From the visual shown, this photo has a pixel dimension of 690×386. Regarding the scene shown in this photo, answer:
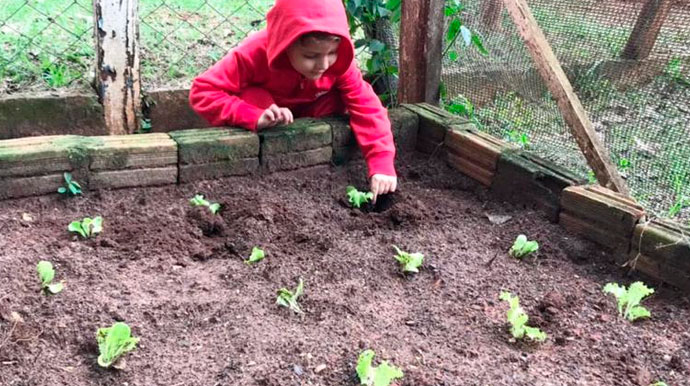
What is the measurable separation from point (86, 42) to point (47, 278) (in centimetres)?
228

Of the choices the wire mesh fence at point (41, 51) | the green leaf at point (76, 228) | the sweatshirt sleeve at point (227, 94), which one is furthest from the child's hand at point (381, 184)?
the wire mesh fence at point (41, 51)

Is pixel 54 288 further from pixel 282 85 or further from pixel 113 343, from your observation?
pixel 282 85

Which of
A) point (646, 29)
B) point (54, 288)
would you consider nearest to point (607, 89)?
point (646, 29)

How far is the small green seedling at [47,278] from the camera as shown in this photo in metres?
2.23

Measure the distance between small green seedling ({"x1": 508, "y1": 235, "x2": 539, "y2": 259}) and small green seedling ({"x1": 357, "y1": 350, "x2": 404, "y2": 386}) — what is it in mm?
935

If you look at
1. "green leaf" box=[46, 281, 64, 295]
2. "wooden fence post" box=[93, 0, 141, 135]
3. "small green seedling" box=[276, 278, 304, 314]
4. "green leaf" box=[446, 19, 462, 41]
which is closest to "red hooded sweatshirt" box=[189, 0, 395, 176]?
"wooden fence post" box=[93, 0, 141, 135]

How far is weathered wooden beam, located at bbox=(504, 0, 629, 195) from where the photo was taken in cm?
287

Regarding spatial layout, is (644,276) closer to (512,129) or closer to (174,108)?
(512,129)

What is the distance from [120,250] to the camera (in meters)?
2.56

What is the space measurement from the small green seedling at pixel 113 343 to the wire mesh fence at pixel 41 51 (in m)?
2.11

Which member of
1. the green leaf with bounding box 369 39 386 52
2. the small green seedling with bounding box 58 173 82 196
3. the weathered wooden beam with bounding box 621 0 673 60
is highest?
the weathered wooden beam with bounding box 621 0 673 60

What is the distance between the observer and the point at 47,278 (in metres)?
2.25

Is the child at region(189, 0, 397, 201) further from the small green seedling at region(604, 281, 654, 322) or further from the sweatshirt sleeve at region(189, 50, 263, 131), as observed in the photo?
the small green seedling at region(604, 281, 654, 322)

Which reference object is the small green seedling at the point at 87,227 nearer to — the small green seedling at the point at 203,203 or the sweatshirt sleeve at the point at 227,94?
the small green seedling at the point at 203,203
